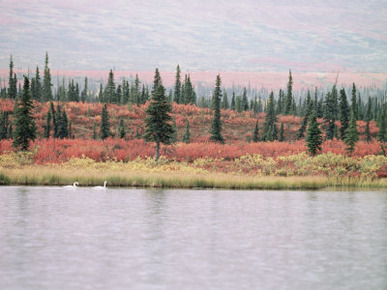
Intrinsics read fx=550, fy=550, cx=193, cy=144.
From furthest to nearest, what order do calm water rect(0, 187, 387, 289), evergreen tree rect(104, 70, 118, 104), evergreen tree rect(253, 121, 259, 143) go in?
evergreen tree rect(104, 70, 118, 104) → evergreen tree rect(253, 121, 259, 143) → calm water rect(0, 187, 387, 289)

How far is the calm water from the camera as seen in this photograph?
12.4 m

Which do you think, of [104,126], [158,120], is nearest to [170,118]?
[158,120]

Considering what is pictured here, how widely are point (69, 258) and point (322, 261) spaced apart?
6612mm

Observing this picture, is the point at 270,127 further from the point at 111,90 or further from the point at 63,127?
the point at 111,90

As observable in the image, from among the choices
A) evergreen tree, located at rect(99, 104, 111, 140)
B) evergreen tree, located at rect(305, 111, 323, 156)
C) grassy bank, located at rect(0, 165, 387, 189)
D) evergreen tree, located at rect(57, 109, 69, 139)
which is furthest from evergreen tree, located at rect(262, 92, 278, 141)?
grassy bank, located at rect(0, 165, 387, 189)

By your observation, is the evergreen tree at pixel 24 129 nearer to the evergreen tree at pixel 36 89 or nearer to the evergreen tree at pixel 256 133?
the evergreen tree at pixel 256 133

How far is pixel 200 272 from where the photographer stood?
512 inches

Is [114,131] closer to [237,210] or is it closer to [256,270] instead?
[237,210]

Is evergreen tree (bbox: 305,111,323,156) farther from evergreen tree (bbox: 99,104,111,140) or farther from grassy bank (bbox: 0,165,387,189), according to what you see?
evergreen tree (bbox: 99,104,111,140)

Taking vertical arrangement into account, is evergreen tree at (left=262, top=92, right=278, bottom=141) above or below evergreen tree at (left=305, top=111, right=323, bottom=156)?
above

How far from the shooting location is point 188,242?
55.0 ft

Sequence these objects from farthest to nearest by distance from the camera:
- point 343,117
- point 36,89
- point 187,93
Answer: point 187,93 < point 36,89 < point 343,117

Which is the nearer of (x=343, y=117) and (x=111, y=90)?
(x=343, y=117)

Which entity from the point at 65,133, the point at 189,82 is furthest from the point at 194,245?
the point at 189,82
